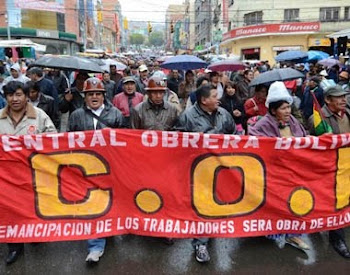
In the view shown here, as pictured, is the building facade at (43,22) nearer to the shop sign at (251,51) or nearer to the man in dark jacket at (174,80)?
the shop sign at (251,51)

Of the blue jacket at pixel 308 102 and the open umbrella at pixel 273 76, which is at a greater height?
the open umbrella at pixel 273 76

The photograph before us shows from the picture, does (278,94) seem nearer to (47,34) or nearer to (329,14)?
(329,14)

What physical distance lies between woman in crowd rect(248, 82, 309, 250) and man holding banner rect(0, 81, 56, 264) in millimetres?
2201

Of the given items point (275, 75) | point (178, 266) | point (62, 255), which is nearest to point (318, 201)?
point (178, 266)

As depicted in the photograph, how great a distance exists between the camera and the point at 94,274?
3588mm

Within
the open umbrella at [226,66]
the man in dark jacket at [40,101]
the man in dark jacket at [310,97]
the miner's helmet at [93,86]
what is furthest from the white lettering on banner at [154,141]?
the open umbrella at [226,66]

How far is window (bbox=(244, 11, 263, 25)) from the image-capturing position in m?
39.0

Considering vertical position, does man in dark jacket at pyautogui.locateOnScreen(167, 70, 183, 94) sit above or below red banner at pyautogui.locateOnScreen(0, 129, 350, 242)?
above

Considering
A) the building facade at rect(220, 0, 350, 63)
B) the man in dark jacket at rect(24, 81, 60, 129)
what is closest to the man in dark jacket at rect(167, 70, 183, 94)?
the man in dark jacket at rect(24, 81, 60, 129)

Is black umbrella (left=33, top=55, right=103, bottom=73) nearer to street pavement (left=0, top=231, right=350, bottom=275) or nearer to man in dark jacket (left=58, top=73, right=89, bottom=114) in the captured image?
man in dark jacket (left=58, top=73, right=89, bottom=114)

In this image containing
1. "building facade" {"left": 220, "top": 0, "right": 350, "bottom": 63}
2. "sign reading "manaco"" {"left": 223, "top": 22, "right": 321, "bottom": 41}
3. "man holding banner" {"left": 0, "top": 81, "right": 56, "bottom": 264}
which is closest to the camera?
"man holding banner" {"left": 0, "top": 81, "right": 56, "bottom": 264}

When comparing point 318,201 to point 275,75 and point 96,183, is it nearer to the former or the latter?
point 96,183

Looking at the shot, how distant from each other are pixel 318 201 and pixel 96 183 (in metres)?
2.14

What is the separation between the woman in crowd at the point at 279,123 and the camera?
3.90 metres
